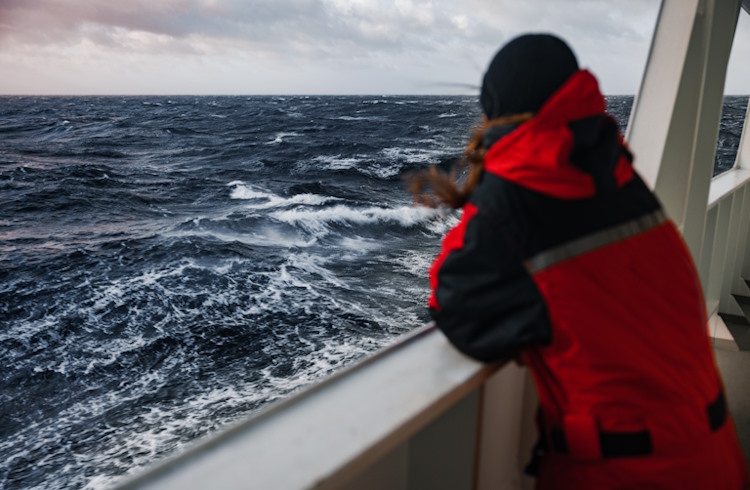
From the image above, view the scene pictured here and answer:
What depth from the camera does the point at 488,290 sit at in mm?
623

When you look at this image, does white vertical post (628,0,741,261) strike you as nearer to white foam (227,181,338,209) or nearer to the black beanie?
the black beanie

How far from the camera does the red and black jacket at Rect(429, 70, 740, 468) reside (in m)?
0.60

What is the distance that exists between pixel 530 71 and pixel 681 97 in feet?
3.93

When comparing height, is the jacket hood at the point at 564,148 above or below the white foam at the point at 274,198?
above

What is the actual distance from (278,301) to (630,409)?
29.8ft

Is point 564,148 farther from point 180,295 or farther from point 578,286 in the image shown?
point 180,295

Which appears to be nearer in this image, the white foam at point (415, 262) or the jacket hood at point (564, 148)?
the jacket hood at point (564, 148)

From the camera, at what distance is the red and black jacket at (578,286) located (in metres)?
0.60

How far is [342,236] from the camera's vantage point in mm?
12281

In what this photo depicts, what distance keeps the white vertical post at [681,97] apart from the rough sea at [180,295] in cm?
57

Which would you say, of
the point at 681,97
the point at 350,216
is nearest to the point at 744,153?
the point at 681,97

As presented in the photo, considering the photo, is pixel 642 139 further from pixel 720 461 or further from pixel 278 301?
pixel 278 301

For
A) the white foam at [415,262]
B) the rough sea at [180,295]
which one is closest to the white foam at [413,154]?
the rough sea at [180,295]

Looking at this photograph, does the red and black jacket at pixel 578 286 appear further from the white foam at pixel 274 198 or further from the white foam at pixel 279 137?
the white foam at pixel 279 137
